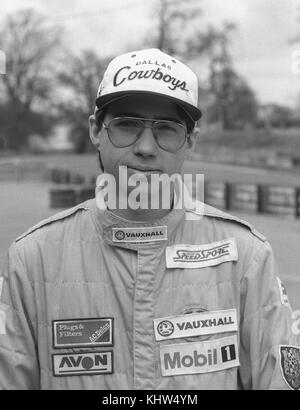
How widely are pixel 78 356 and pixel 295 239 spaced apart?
12781 millimetres

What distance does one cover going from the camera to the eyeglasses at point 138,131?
1.79 m

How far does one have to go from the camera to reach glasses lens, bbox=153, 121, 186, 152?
1808mm

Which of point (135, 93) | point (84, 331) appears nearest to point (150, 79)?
point (135, 93)

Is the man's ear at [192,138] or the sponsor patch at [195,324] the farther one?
the man's ear at [192,138]

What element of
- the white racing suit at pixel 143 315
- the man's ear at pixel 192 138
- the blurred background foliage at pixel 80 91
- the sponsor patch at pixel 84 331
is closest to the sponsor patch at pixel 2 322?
the white racing suit at pixel 143 315

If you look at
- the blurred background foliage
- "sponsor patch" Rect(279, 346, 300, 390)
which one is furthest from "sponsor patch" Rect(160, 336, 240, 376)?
the blurred background foliage

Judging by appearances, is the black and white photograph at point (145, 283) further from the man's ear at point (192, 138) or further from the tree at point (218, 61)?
the tree at point (218, 61)

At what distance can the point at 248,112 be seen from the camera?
35.5 meters

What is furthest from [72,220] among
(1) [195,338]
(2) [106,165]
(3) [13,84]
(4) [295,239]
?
(3) [13,84]

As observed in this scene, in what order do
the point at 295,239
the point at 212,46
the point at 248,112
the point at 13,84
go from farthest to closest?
the point at 13,84 → the point at 248,112 → the point at 212,46 → the point at 295,239

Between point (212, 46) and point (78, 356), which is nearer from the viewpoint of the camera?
point (78, 356)

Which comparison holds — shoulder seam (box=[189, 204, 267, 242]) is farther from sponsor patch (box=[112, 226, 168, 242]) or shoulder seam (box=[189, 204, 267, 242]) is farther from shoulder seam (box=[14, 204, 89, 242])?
shoulder seam (box=[14, 204, 89, 242])
